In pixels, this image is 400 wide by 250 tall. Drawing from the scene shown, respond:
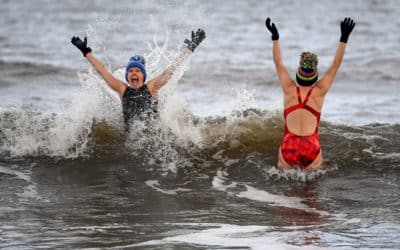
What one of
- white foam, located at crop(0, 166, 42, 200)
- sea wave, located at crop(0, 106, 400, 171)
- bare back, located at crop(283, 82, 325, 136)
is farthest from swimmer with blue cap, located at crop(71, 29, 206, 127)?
bare back, located at crop(283, 82, 325, 136)

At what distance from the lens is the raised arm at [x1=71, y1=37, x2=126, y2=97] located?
11.0m

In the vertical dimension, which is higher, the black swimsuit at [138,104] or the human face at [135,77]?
the human face at [135,77]

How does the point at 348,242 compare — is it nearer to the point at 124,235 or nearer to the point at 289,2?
the point at 124,235

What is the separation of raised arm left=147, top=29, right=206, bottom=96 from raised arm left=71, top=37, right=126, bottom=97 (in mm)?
407

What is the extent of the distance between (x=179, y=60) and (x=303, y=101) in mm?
1976

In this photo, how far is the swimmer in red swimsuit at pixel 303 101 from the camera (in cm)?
1021

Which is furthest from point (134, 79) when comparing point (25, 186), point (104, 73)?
point (25, 186)

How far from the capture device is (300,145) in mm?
10375

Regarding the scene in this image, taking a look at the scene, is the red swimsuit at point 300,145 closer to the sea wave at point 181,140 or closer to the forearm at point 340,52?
the forearm at point 340,52

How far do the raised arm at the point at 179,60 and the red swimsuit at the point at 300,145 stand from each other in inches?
68.4

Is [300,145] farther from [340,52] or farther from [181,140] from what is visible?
[181,140]

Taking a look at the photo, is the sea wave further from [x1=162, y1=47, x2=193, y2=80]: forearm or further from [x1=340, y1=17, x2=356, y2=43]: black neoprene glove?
[x1=340, y1=17, x2=356, y2=43]: black neoprene glove

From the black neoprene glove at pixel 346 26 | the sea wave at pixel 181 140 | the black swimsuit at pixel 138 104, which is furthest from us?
the sea wave at pixel 181 140

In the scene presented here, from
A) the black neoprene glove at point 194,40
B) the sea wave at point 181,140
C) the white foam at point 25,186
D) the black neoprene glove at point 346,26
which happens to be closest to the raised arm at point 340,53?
the black neoprene glove at point 346,26
